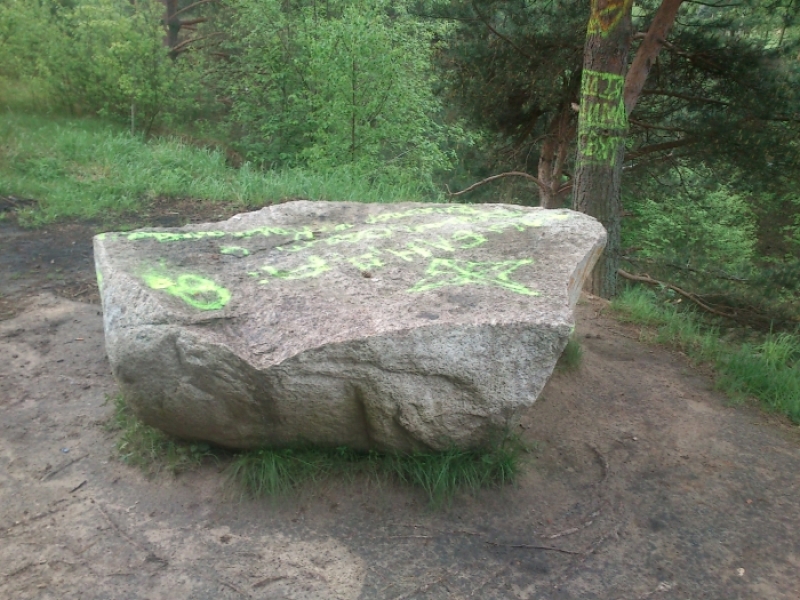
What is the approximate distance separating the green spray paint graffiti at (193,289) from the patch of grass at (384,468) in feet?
2.10

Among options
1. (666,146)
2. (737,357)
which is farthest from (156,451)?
(666,146)

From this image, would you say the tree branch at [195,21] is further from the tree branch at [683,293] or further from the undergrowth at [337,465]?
the undergrowth at [337,465]

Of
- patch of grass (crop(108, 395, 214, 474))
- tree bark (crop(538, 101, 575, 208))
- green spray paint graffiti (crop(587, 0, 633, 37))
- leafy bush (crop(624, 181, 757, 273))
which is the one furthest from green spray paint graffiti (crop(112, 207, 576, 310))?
leafy bush (crop(624, 181, 757, 273))

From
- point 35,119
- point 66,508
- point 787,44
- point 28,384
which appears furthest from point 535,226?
point 35,119

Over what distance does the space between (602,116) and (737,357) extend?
2318 millimetres

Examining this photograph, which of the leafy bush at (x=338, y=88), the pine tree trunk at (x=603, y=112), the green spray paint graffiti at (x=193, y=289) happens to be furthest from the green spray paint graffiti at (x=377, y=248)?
the leafy bush at (x=338, y=88)

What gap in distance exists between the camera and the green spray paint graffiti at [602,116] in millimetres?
5414

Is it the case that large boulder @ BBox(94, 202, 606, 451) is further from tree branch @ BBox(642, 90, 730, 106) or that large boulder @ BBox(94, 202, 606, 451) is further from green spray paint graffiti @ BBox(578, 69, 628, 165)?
tree branch @ BBox(642, 90, 730, 106)

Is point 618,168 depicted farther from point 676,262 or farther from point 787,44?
point 676,262

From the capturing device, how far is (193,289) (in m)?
2.82

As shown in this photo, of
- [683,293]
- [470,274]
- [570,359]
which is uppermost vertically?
[470,274]

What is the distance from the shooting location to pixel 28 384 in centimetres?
346

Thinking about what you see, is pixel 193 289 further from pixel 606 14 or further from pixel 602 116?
pixel 606 14

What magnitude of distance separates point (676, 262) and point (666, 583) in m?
7.85
